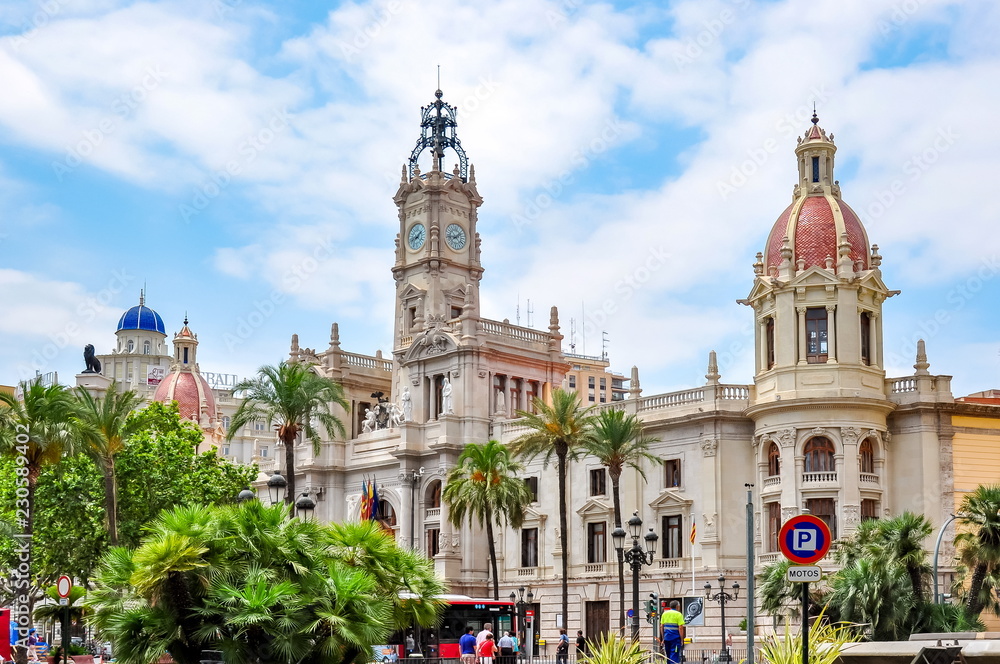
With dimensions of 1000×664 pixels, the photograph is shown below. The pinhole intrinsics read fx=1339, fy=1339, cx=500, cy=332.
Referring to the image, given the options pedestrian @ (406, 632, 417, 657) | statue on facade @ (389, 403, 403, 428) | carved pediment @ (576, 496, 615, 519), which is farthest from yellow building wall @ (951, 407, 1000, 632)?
statue on facade @ (389, 403, 403, 428)

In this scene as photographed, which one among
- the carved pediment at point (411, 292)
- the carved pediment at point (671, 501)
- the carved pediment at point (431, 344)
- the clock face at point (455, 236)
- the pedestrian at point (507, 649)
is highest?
the clock face at point (455, 236)

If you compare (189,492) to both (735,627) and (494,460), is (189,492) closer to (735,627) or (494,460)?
(494,460)

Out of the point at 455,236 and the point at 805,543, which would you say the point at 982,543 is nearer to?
the point at 805,543

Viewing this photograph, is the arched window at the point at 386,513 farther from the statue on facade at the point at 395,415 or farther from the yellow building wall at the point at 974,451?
the yellow building wall at the point at 974,451

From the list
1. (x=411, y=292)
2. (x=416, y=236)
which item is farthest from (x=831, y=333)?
(x=416, y=236)

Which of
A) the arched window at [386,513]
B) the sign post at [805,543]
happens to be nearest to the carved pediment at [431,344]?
the arched window at [386,513]

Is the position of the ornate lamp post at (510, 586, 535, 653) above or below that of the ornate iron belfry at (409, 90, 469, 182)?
below

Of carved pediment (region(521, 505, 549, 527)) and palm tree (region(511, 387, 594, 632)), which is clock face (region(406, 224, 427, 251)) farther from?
palm tree (region(511, 387, 594, 632))

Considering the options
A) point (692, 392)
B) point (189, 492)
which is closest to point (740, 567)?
point (692, 392)

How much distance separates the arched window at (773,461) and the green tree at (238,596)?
36891 millimetres

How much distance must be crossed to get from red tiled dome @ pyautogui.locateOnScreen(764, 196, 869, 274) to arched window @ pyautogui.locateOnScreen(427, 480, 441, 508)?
22687 millimetres

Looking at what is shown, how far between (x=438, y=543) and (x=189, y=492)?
17614 mm

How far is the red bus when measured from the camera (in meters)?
49.9

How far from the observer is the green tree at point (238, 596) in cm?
2238
